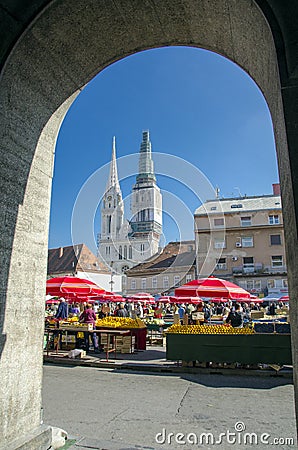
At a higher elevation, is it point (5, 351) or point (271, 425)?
point (5, 351)

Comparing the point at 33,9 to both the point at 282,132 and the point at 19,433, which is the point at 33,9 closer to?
the point at 282,132

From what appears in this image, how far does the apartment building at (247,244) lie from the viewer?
48.5 meters

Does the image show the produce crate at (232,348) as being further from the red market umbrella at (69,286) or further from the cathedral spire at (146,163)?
the cathedral spire at (146,163)

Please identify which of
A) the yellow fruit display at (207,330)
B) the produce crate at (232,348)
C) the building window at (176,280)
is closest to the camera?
the produce crate at (232,348)

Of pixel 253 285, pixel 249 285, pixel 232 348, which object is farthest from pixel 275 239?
pixel 232 348

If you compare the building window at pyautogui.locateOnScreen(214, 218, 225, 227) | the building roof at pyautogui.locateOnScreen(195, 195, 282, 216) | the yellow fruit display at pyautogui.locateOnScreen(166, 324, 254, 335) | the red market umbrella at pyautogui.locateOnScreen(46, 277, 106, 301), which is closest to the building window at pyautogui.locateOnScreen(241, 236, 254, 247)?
the building window at pyautogui.locateOnScreen(214, 218, 225, 227)

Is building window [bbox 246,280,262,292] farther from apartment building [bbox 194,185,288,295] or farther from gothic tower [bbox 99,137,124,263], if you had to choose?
gothic tower [bbox 99,137,124,263]

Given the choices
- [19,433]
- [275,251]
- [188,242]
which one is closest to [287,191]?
[19,433]

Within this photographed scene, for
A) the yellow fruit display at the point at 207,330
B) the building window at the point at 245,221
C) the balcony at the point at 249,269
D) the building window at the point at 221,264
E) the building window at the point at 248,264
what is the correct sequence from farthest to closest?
the building window at the point at 245,221, the building window at the point at 221,264, the building window at the point at 248,264, the balcony at the point at 249,269, the yellow fruit display at the point at 207,330

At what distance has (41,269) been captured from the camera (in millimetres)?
3965

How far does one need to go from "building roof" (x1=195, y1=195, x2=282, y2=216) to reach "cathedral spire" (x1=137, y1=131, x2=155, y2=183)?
101 meters

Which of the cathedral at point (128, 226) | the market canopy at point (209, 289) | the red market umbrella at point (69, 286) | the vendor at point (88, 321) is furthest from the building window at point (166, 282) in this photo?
the vendor at point (88, 321)

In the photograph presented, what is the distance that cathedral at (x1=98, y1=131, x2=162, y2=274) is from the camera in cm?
12081

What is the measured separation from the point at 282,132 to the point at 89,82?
8.80 feet
